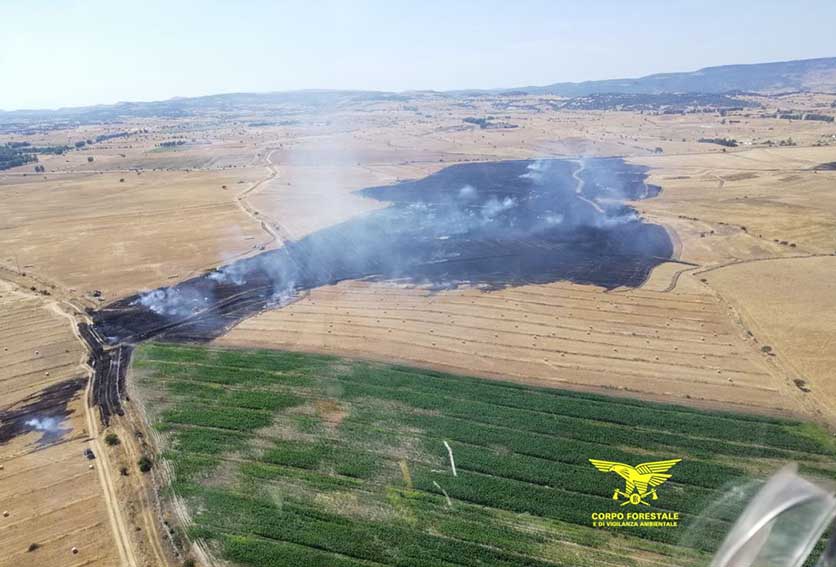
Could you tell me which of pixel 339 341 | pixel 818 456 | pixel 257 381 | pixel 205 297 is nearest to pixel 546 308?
pixel 339 341

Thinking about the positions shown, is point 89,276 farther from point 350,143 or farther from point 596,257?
point 350,143

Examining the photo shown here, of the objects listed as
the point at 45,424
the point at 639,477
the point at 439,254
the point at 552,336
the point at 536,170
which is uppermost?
the point at 536,170

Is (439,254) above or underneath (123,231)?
underneath

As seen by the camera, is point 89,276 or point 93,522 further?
point 89,276

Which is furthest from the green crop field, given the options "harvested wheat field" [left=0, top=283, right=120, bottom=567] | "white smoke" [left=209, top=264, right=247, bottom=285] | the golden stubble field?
"white smoke" [left=209, top=264, right=247, bottom=285]

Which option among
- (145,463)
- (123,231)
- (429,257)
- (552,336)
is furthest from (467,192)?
(145,463)

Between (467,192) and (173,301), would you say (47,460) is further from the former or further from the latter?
(467,192)

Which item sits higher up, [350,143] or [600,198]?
[350,143]
